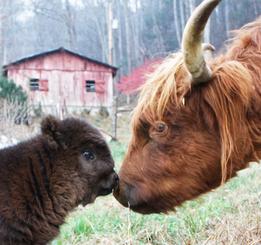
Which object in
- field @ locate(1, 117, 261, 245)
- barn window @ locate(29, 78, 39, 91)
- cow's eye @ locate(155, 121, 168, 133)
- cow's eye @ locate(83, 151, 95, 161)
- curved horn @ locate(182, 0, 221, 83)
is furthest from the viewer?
barn window @ locate(29, 78, 39, 91)

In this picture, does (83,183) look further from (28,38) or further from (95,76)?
(28,38)

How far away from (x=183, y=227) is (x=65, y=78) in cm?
3922

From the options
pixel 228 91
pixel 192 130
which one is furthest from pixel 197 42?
pixel 192 130

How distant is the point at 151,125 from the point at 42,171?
0.99m

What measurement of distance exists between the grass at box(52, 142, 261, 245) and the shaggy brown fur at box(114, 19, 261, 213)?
1.48 ft

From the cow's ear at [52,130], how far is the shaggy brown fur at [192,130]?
0.62 meters

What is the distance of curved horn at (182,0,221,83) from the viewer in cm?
334

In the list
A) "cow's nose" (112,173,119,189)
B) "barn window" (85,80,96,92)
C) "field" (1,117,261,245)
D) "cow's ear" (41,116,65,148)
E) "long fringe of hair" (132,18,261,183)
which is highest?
"long fringe of hair" (132,18,261,183)

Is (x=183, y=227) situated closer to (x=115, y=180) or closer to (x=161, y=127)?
(x=115, y=180)

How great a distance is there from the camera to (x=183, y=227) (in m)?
5.14

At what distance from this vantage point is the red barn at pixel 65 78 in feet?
137

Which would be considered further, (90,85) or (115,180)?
(90,85)

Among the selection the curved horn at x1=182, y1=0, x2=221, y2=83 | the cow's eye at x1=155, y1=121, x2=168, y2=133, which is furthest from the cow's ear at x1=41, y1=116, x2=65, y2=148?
the curved horn at x1=182, y1=0, x2=221, y2=83

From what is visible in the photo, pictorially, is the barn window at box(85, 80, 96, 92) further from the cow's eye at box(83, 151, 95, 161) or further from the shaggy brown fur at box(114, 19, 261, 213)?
the shaggy brown fur at box(114, 19, 261, 213)
